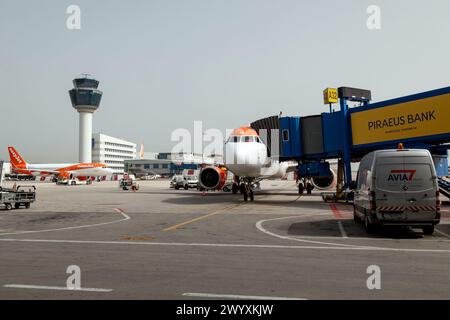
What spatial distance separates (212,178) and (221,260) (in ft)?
74.2

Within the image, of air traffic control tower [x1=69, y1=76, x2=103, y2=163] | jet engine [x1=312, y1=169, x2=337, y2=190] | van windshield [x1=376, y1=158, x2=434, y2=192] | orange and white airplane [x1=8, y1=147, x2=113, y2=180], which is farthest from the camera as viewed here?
air traffic control tower [x1=69, y1=76, x2=103, y2=163]

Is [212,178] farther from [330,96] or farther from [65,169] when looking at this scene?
[65,169]

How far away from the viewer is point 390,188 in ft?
44.4

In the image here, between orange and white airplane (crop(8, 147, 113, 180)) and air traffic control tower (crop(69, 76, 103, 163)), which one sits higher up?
air traffic control tower (crop(69, 76, 103, 163))

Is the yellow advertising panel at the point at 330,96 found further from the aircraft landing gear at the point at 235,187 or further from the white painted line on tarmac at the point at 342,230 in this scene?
the white painted line on tarmac at the point at 342,230

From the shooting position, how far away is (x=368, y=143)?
28297 millimetres

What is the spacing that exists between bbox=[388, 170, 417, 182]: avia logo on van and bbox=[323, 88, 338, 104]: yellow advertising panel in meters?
21.7

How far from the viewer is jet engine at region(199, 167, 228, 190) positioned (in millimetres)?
32062

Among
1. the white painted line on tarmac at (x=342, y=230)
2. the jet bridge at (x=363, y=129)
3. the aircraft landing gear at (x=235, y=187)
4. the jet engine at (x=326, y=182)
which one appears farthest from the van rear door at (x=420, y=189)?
the aircraft landing gear at (x=235, y=187)

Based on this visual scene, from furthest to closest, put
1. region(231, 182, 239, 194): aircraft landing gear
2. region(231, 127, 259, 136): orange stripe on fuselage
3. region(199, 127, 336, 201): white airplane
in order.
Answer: region(231, 182, 239, 194): aircraft landing gear < region(231, 127, 259, 136): orange stripe on fuselage < region(199, 127, 336, 201): white airplane

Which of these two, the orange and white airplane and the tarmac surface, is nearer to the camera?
the tarmac surface

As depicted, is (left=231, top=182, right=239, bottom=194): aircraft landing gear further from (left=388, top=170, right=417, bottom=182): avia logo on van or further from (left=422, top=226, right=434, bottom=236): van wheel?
(left=388, top=170, right=417, bottom=182): avia logo on van

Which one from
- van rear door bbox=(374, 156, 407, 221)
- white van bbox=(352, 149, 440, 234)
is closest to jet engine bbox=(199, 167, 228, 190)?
white van bbox=(352, 149, 440, 234)
